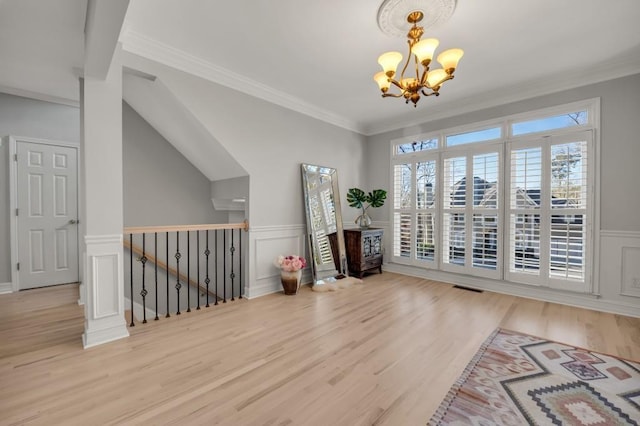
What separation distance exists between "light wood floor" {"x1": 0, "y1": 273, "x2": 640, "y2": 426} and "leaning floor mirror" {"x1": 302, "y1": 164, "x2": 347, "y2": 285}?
2.75 ft

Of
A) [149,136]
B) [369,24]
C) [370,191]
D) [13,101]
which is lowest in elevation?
[370,191]

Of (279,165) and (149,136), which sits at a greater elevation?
(149,136)

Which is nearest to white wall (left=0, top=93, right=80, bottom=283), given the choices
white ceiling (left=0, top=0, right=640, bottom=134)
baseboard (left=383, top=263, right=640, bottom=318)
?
white ceiling (left=0, top=0, right=640, bottom=134)

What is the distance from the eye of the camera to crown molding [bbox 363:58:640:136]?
3.12 m

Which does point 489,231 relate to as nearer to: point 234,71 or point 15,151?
point 234,71

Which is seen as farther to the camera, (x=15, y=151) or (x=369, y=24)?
(x=15, y=151)

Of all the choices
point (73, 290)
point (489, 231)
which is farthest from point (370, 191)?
point (73, 290)

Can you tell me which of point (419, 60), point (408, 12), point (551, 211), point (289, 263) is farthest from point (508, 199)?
point (289, 263)

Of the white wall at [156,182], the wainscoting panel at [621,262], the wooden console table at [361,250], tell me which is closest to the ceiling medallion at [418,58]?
the wooden console table at [361,250]

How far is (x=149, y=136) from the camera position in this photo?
413 centimetres

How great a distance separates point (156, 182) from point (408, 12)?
3966 millimetres

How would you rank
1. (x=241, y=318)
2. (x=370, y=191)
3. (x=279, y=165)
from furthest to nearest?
1. (x=370, y=191)
2. (x=279, y=165)
3. (x=241, y=318)

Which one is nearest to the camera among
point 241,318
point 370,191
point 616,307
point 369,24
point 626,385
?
point 626,385

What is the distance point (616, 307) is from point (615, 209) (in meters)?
1.13
